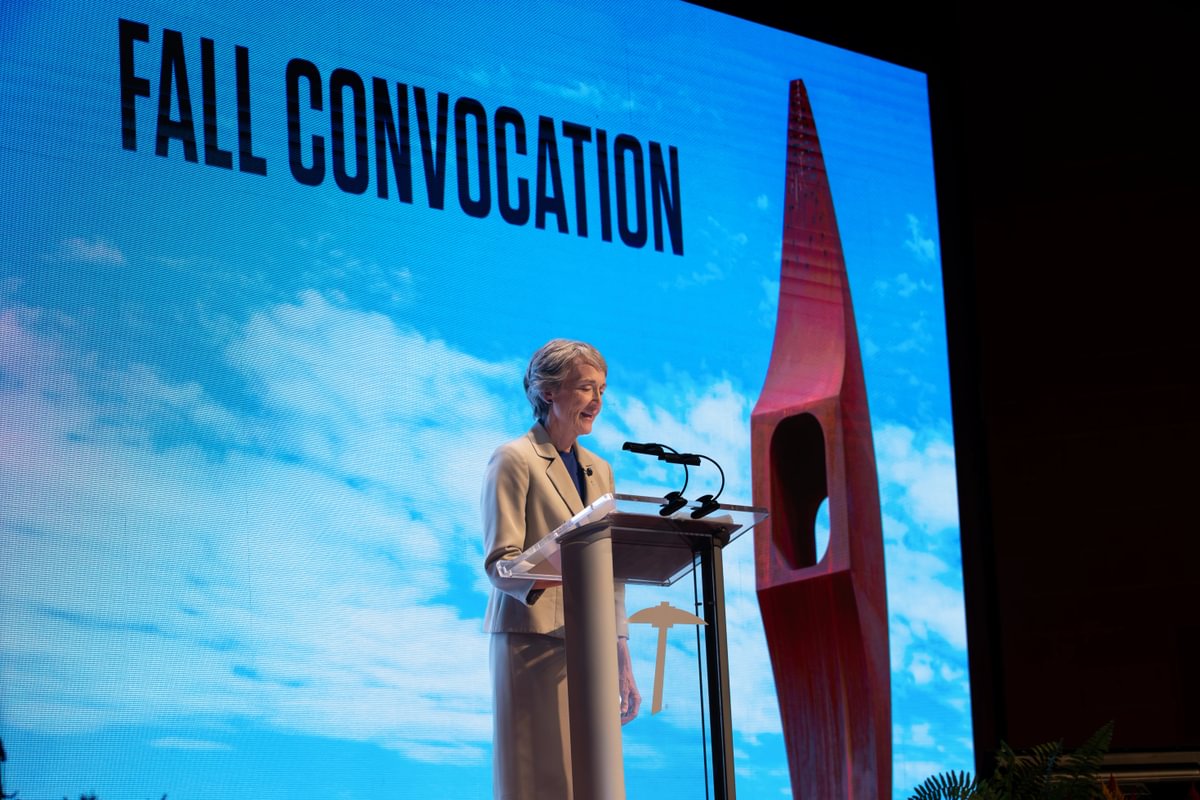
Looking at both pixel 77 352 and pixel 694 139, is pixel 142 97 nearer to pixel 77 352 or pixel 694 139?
pixel 77 352

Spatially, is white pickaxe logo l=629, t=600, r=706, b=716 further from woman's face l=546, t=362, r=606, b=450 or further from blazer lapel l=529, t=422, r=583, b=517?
woman's face l=546, t=362, r=606, b=450

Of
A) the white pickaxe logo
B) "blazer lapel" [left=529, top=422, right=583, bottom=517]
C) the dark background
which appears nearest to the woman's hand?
the white pickaxe logo

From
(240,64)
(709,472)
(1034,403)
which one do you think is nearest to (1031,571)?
(1034,403)

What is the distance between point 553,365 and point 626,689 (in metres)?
0.85

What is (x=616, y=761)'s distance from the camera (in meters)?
2.50

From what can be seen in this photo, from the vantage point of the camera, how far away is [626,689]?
2723 millimetres

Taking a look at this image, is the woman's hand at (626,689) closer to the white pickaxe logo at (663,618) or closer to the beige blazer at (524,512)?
the white pickaxe logo at (663,618)

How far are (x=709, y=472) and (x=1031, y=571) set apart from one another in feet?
6.67

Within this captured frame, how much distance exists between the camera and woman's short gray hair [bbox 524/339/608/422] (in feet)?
10.6

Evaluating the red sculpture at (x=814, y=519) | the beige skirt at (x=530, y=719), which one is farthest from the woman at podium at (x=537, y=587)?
the red sculpture at (x=814, y=519)

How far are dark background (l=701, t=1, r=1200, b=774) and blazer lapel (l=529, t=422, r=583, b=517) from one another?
301cm

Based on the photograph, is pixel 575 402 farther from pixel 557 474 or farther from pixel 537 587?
pixel 537 587

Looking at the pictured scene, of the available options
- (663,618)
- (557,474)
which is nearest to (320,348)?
(557,474)

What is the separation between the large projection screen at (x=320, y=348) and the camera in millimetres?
3502
